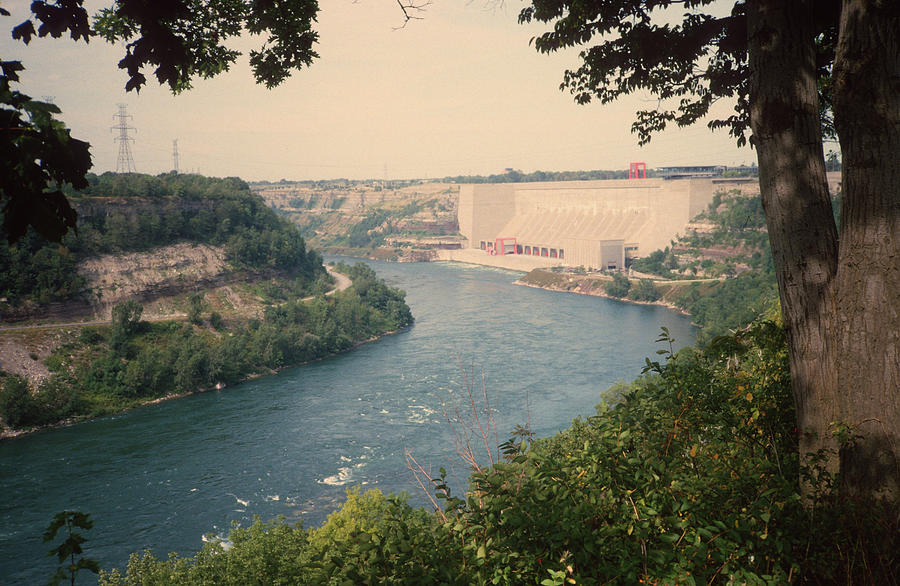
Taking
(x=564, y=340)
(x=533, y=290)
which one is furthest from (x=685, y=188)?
(x=564, y=340)

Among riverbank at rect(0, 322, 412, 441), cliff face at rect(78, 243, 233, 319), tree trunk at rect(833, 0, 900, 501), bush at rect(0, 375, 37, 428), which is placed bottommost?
riverbank at rect(0, 322, 412, 441)

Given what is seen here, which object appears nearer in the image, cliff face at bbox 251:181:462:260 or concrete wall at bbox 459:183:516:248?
concrete wall at bbox 459:183:516:248

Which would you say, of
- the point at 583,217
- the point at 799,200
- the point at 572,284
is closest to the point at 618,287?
the point at 572,284

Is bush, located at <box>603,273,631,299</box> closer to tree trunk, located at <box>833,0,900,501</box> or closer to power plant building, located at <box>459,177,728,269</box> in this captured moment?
power plant building, located at <box>459,177,728,269</box>

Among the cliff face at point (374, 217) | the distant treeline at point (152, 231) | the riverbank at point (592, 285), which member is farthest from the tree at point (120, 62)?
the cliff face at point (374, 217)

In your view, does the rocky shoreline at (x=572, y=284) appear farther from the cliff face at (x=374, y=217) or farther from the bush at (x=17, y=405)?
the bush at (x=17, y=405)

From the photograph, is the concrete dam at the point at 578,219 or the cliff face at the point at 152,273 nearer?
the cliff face at the point at 152,273

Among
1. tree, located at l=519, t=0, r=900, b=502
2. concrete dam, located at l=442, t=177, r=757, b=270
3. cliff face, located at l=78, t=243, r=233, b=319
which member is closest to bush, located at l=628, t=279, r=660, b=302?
concrete dam, located at l=442, t=177, r=757, b=270
